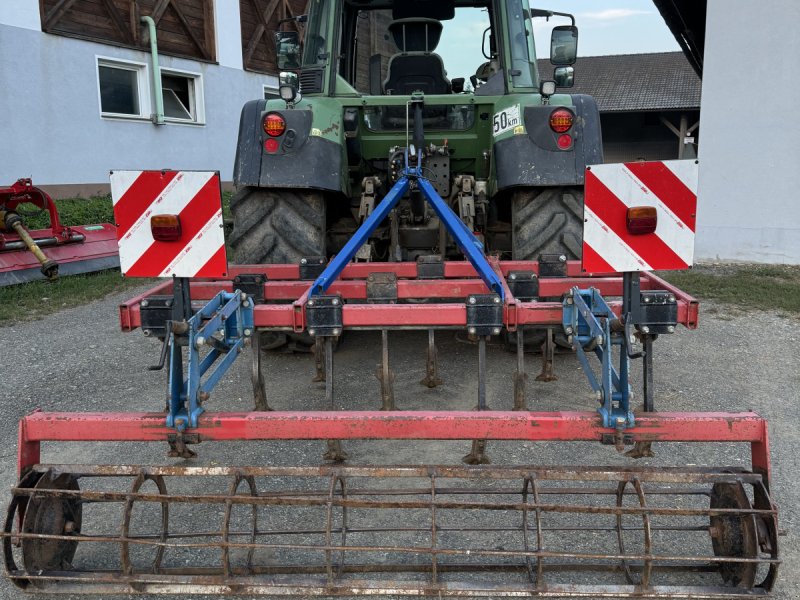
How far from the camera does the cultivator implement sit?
2023 millimetres

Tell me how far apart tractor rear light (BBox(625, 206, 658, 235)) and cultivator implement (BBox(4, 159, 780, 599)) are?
0.57 feet

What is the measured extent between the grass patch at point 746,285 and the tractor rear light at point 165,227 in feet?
16.4

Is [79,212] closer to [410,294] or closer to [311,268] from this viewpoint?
[311,268]

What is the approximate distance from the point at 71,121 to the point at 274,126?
7.55 metres

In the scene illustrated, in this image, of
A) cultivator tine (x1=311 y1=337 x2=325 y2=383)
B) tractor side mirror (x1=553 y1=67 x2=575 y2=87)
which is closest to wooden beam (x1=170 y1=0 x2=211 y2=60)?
tractor side mirror (x1=553 y1=67 x2=575 y2=87)

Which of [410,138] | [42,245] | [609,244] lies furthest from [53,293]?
[609,244]

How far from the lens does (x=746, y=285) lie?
6539mm

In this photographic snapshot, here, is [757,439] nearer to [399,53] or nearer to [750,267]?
[399,53]

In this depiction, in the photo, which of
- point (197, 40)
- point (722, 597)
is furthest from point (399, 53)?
point (197, 40)

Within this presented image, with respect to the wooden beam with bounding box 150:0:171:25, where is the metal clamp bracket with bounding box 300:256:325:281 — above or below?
below

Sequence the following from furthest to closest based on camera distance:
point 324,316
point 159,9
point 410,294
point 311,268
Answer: point 159,9 → point 311,268 → point 410,294 → point 324,316

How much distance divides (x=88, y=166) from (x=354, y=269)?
8311 millimetres

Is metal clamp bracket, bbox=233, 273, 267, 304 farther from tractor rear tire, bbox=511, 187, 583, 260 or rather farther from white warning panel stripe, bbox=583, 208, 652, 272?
white warning panel stripe, bbox=583, 208, 652, 272

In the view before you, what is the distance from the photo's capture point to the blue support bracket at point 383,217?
278 cm
